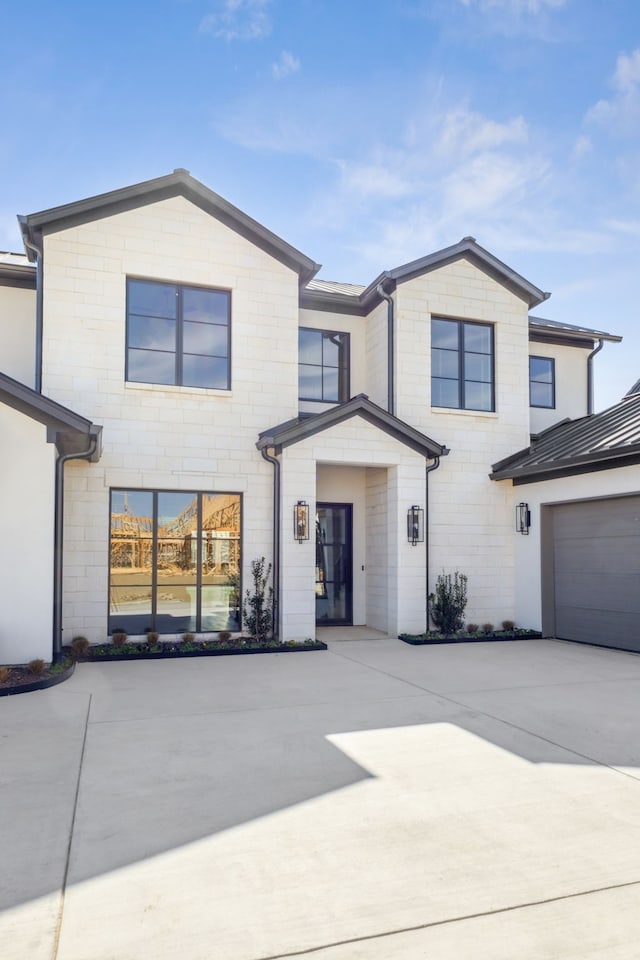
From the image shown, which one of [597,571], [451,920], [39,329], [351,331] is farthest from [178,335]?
[451,920]

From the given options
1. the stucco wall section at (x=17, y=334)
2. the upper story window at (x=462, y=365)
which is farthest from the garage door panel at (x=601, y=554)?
the stucco wall section at (x=17, y=334)

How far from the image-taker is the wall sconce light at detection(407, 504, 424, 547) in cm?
1148

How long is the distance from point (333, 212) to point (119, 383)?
5248mm

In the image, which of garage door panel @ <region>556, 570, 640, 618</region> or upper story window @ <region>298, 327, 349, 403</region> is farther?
upper story window @ <region>298, 327, 349, 403</region>

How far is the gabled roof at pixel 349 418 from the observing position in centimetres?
1082

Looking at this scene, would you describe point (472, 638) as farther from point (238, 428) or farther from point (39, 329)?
point (39, 329)

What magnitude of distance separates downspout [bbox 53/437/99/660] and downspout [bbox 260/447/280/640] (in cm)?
287

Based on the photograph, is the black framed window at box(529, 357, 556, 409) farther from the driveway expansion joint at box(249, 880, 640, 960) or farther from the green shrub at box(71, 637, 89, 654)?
the driveway expansion joint at box(249, 880, 640, 960)

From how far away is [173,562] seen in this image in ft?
34.4

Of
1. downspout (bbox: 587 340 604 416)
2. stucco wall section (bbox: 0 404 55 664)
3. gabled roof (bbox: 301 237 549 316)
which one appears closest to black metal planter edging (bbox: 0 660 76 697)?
stucco wall section (bbox: 0 404 55 664)

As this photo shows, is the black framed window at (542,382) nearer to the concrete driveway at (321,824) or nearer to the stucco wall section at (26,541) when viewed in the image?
the concrete driveway at (321,824)

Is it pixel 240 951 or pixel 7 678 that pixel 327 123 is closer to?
pixel 7 678

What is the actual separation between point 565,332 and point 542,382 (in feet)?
3.79

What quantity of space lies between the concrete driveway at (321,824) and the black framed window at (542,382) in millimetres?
8612
